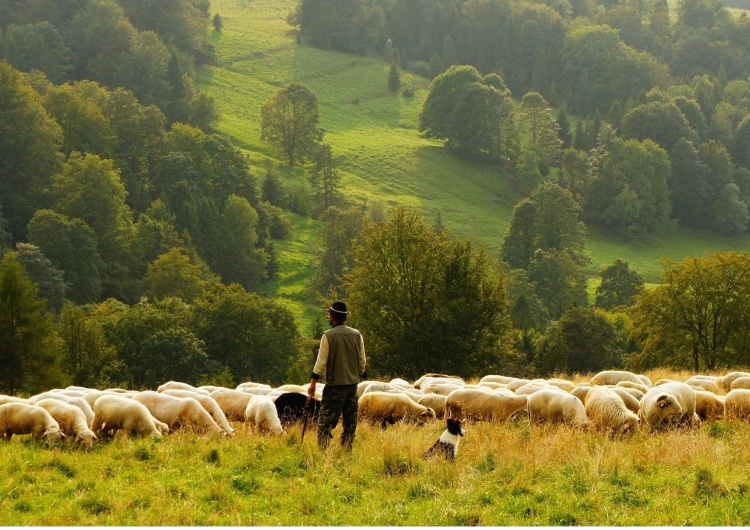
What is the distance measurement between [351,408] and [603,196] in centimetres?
13971

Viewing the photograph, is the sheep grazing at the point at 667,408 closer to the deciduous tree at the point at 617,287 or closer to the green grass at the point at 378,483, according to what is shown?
the green grass at the point at 378,483

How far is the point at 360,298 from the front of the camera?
57.4 m

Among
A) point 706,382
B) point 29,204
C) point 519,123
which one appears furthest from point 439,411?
point 519,123

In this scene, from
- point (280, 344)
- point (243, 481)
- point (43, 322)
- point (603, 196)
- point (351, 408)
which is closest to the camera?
point (243, 481)

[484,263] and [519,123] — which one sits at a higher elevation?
[484,263]

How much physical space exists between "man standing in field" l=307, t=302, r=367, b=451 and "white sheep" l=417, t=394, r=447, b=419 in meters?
5.93

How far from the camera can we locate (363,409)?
2172 centimetres

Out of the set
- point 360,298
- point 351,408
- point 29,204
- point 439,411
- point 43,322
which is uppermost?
point 351,408

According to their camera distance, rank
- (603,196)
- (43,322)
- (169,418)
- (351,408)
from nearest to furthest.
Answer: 1. (351,408)
2. (169,418)
3. (43,322)
4. (603,196)

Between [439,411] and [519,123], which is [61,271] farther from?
[519,123]

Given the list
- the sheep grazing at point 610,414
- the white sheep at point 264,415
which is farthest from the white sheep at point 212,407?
the sheep grazing at point 610,414

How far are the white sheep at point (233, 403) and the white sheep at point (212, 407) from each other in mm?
794

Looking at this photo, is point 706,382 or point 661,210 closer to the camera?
point 706,382

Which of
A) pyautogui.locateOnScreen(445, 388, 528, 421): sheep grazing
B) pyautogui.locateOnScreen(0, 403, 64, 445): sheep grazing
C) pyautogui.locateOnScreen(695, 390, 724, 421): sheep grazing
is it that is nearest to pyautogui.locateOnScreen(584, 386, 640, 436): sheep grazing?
pyautogui.locateOnScreen(445, 388, 528, 421): sheep grazing
